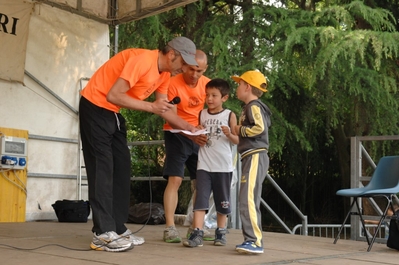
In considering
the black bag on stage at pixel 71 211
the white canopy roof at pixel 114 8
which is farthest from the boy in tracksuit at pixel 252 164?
the black bag on stage at pixel 71 211

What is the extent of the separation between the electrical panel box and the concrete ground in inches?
69.3

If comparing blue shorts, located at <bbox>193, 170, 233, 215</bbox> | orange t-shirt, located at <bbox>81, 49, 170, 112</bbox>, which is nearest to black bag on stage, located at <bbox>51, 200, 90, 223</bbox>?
blue shorts, located at <bbox>193, 170, 233, 215</bbox>

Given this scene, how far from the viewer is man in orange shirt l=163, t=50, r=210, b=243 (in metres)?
5.12

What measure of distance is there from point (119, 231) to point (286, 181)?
36.8 feet

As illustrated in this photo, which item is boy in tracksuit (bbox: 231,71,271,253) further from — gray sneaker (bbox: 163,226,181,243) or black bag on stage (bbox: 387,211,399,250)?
black bag on stage (bbox: 387,211,399,250)

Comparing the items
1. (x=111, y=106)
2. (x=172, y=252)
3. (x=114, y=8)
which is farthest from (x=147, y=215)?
(x=111, y=106)

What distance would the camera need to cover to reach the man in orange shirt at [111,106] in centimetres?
423

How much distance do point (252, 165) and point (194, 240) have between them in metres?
0.78

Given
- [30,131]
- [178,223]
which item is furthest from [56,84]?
[178,223]

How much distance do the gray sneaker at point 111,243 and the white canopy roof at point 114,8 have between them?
13.3 feet

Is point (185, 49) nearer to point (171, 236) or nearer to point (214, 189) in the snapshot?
point (214, 189)

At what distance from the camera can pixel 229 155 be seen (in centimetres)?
495

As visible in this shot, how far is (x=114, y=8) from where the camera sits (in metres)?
8.50

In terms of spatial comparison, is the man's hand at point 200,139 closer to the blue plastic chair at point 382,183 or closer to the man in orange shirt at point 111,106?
the man in orange shirt at point 111,106
